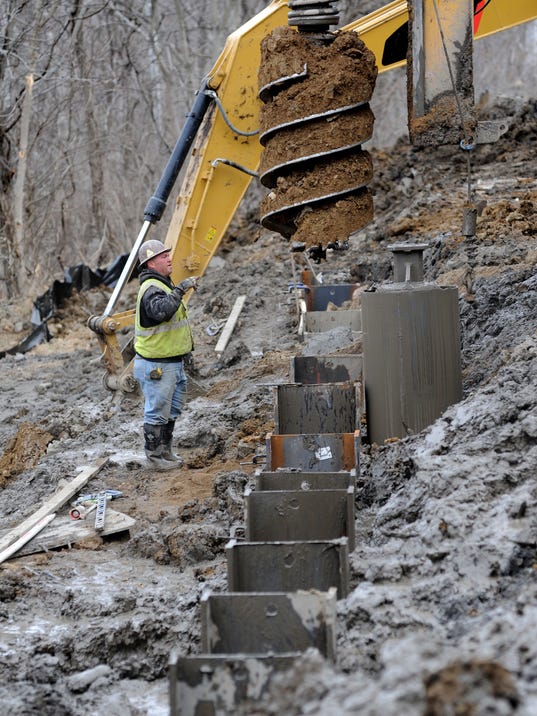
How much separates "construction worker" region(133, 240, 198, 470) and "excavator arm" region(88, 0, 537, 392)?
2245mm

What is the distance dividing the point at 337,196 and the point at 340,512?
2.26 meters

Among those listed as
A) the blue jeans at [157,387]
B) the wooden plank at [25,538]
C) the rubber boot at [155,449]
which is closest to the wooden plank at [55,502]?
the wooden plank at [25,538]

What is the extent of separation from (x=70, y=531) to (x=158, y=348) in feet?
6.65

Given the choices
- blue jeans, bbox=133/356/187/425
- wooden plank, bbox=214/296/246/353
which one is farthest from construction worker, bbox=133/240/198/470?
wooden plank, bbox=214/296/246/353

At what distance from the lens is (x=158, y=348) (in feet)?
28.6

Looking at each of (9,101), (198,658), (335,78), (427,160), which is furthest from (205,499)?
(9,101)

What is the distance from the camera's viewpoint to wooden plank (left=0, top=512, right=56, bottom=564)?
6.70 meters

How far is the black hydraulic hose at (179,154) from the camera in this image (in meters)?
10.8

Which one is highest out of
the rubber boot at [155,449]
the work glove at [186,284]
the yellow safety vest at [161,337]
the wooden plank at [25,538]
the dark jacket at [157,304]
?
the work glove at [186,284]

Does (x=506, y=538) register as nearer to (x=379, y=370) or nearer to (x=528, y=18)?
(x=379, y=370)

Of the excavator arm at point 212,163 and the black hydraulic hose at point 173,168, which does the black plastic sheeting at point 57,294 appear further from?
the black hydraulic hose at point 173,168

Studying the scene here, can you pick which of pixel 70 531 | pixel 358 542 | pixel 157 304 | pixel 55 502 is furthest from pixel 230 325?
pixel 358 542

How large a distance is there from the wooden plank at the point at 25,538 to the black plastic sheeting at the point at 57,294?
33.5ft

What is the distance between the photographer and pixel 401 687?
303cm
